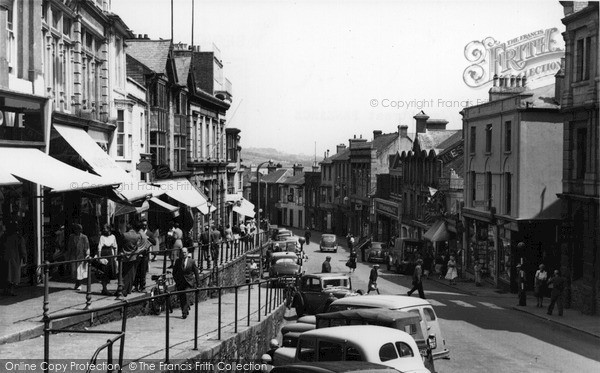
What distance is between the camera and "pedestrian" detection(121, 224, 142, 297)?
15.7 metres

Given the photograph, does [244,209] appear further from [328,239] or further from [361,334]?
[361,334]

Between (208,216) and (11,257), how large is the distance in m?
21.8

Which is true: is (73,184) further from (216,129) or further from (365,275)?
(216,129)

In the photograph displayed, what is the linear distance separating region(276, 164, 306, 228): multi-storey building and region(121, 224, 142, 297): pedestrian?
88.0 meters

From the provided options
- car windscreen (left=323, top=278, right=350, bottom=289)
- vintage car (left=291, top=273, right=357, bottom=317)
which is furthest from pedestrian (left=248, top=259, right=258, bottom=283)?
car windscreen (left=323, top=278, right=350, bottom=289)

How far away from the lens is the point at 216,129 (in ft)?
175

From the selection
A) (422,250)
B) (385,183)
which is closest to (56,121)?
(422,250)

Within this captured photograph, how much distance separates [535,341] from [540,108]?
63.3ft

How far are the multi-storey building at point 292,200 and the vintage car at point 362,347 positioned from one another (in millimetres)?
92448

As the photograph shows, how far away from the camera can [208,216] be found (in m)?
36.8

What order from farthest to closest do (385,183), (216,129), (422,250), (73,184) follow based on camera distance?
1. (385,183)
2. (216,129)
3. (422,250)
4. (73,184)

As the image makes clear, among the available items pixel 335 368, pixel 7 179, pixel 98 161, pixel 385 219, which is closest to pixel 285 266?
pixel 98 161

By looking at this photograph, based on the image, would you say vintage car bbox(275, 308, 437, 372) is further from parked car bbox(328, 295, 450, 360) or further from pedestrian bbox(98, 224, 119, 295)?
pedestrian bbox(98, 224, 119, 295)

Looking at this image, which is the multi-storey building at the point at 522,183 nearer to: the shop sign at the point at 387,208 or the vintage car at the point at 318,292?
the vintage car at the point at 318,292
